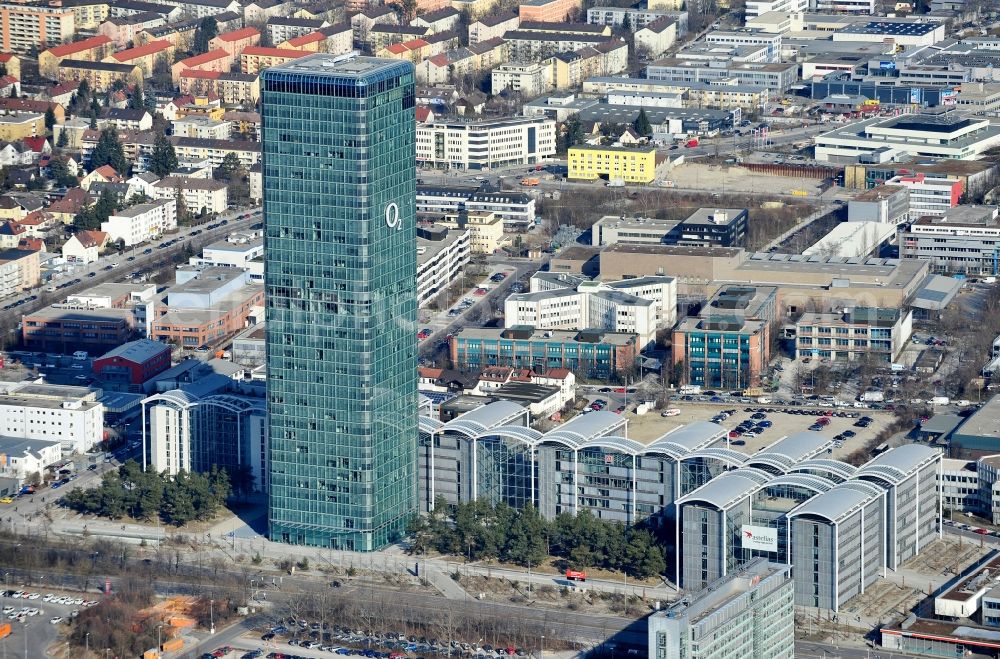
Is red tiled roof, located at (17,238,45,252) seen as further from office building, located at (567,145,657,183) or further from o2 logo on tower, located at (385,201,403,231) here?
o2 logo on tower, located at (385,201,403,231)

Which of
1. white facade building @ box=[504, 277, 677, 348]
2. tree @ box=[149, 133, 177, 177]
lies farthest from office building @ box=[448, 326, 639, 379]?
tree @ box=[149, 133, 177, 177]

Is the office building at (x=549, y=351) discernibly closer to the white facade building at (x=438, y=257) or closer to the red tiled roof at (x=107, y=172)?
the white facade building at (x=438, y=257)

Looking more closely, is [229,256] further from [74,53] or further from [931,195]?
[74,53]

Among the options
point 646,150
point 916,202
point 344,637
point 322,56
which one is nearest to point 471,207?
point 646,150

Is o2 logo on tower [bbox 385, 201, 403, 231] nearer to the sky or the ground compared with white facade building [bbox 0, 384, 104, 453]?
nearer to the sky

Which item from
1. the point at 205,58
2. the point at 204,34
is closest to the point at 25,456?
the point at 205,58

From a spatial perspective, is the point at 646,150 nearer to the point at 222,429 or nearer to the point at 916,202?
the point at 916,202
